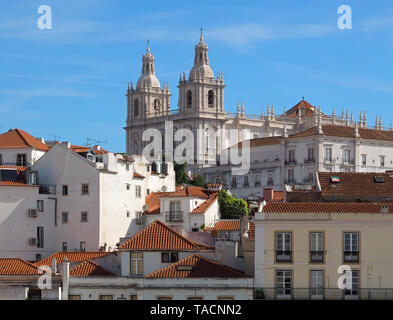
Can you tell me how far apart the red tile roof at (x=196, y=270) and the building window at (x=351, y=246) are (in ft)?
16.7

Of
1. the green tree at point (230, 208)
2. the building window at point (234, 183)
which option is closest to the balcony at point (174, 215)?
the green tree at point (230, 208)

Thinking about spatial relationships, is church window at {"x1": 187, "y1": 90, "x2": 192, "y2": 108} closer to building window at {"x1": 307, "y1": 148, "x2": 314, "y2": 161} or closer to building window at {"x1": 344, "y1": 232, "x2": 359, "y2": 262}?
building window at {"x1": 307, "y1": 148, "x2": 314, "y2": 161}

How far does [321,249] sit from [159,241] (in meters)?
9.90

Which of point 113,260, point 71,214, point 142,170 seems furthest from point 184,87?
point 113,260

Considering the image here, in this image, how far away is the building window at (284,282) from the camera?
60875 millimetres

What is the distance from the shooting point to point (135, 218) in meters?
89.0

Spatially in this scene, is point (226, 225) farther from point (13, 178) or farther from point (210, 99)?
point (210, 99)

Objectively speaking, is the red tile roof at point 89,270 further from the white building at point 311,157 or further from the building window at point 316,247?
the white building at point 311,157

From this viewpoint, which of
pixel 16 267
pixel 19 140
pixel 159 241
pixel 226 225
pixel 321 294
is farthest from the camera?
pixel 19 140

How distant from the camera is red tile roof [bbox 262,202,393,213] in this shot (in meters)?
62.1

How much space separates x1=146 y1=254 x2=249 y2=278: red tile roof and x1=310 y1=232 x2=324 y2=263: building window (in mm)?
3581

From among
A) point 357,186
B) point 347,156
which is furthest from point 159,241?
point 347,156

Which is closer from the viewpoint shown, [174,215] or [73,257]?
[73,257]

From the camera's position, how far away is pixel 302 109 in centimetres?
19512
